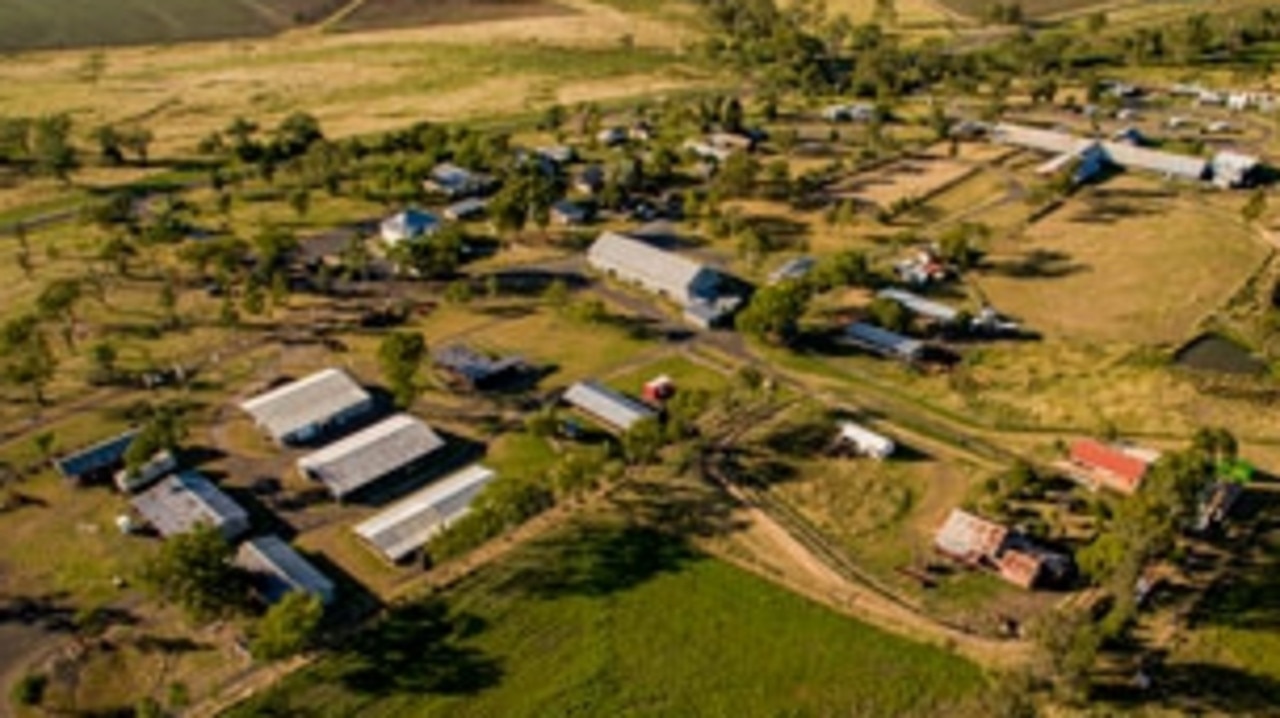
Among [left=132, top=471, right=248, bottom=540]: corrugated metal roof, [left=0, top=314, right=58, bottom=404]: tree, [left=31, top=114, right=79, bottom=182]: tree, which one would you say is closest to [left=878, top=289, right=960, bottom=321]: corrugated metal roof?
[left=132, top=471, right=248, bottom=540]: corrugated metal roof

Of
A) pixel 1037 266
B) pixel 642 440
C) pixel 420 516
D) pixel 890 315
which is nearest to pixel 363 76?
pixel 890 315

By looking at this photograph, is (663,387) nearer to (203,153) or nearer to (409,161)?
(409,161)

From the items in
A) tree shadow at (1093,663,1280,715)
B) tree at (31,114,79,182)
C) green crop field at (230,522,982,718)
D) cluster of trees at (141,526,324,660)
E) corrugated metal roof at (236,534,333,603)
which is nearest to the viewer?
tree shadow at (1093,663,1280,715)

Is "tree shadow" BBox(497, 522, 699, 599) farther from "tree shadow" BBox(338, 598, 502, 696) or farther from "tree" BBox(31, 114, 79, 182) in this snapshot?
"tree" BBox(31, 114, 79, 182)

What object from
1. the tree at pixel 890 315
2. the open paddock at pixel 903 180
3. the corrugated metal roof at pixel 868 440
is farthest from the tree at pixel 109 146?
the corrugated metal roof at pixel 868 440

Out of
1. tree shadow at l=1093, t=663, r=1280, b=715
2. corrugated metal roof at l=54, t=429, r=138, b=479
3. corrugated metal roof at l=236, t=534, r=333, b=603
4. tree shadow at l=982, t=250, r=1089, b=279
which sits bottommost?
tree shadow at l=1093, t=663, r=1280, b=715

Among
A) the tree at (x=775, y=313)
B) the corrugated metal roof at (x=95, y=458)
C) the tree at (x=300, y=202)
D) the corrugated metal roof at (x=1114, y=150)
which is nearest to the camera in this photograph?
the corrugated metal roof at (x=95, y=458)

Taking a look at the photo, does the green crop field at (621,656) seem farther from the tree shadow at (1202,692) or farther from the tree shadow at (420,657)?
the tree shadow at (1202,692)

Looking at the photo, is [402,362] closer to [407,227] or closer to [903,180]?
[407,227]
